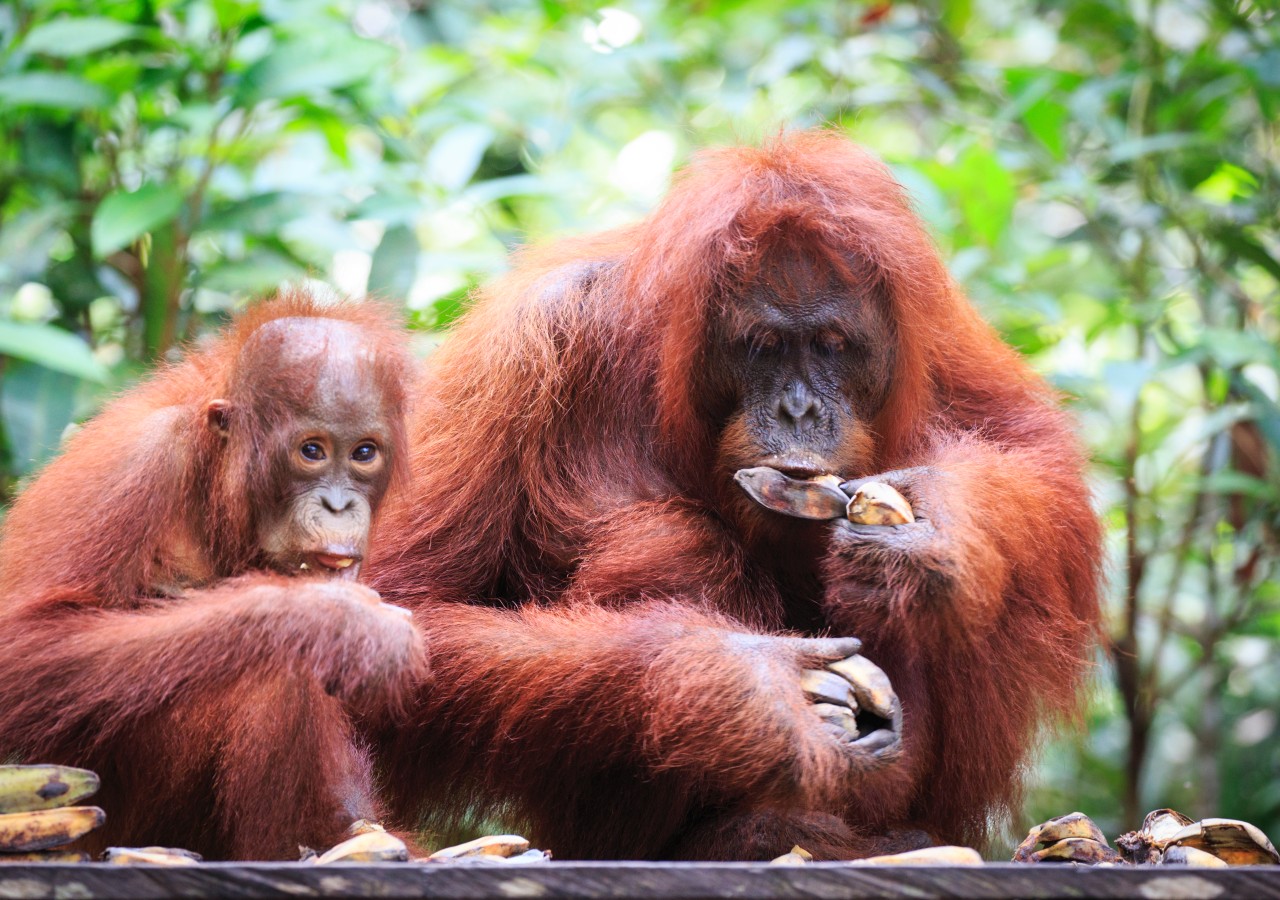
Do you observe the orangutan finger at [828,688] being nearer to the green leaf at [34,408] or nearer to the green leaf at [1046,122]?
the green leaf at [34,408]

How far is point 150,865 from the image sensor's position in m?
1.32

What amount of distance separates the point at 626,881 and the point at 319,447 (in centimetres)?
89

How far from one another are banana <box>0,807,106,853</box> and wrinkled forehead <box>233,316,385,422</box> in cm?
64

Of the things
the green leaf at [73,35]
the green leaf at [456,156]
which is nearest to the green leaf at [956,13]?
the green leaf at [456,156]

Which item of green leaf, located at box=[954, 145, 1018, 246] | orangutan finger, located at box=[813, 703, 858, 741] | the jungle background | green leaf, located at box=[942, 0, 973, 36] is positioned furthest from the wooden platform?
green leaf, located at box=[942, 0, 973, 36]

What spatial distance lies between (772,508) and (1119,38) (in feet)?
10.3

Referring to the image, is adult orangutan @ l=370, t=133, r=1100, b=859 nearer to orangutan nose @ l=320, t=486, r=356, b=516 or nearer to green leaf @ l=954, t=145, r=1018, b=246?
orangutan nose @ l=320, t=486, r=356, b=516

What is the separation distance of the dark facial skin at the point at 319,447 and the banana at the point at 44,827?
0.47 m

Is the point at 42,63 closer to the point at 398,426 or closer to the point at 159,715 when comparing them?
the point at 398,426

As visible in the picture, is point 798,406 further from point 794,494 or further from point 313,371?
point 313,371

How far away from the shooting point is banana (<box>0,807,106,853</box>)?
1525mm

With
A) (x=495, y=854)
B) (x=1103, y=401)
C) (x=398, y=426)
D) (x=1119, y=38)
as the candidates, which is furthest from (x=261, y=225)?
(x=1119, y=38)

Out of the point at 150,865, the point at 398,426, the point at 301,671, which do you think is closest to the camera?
the point at 150,865

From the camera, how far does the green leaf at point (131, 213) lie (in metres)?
3.01
